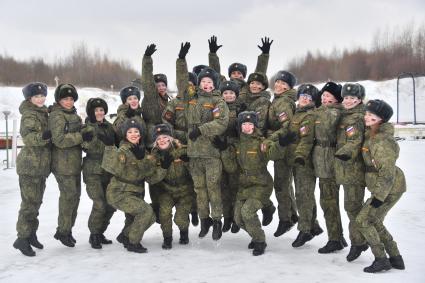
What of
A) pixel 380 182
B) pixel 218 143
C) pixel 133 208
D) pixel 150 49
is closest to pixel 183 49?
pixel 150 49

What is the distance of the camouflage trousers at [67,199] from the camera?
19.8ft

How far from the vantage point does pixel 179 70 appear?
636 centimetres

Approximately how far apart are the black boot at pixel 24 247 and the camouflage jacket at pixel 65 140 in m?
0.99

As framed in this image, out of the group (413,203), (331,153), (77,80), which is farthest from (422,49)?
(331,153)

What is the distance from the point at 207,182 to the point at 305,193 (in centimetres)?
132

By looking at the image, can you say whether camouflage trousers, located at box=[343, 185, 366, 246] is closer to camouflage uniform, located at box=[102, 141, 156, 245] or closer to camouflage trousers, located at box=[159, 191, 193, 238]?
camouflage trousers, located at box=[159, 191, 193, 238]

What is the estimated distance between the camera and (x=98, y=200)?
614 cm

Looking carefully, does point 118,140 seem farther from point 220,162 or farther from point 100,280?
point 100,280

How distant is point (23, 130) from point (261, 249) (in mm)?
3449

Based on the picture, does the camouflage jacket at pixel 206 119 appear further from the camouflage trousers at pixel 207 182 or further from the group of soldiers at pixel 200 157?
the camouflage trousers at pixel 207 182

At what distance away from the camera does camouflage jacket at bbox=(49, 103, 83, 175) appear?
588 cm

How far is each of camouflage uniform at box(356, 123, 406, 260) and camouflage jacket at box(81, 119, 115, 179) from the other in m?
3.30

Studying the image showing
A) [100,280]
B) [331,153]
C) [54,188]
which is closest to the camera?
[100,280]

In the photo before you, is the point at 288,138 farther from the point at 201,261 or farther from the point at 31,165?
the point at 31,165
